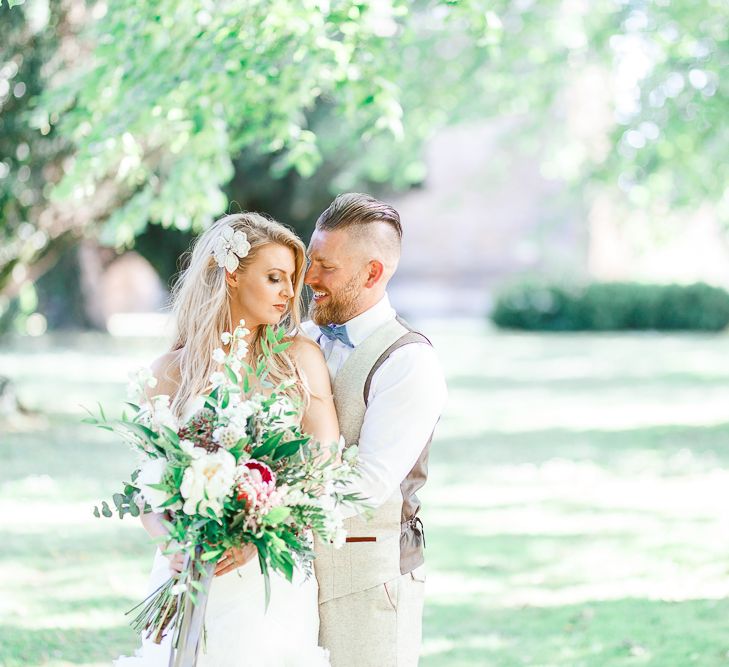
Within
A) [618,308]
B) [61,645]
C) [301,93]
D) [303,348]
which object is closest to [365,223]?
[303,348]

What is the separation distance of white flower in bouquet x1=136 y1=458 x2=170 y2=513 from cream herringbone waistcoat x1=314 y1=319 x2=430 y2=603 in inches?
24.8

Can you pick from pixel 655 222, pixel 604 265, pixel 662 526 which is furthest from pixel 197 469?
pixel 604 265

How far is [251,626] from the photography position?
3219 millimetres

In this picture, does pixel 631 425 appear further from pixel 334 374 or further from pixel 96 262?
pixel 96 262

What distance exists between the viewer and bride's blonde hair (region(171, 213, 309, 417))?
3283 mm

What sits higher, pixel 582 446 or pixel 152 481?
pixel 152 481

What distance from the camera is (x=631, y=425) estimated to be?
14.7m

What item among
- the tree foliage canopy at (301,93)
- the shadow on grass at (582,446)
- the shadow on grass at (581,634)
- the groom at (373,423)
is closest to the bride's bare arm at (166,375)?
the groom at (373,423)

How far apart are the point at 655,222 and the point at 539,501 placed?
10.0 metres

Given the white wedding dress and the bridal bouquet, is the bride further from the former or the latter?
the bridal bouquet

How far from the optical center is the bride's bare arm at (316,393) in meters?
3.21

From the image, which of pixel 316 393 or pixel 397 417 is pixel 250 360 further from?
pixel 397 417

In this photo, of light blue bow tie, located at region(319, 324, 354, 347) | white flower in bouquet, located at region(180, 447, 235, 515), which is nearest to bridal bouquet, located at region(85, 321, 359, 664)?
white flower in bouquet, located at region(180, 447, 235, 515)

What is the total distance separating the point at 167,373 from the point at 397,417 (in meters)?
0.72
